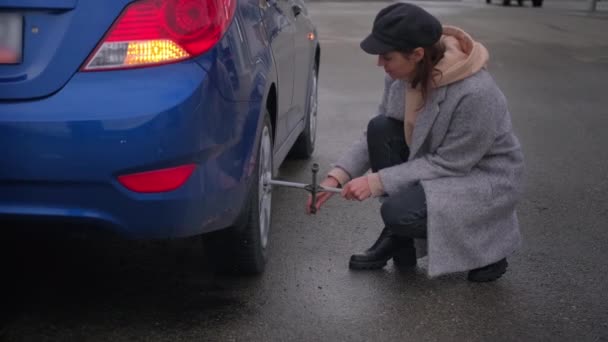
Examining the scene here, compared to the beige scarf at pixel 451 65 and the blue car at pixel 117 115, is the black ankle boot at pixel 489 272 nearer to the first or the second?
the beige scarf at pixel 451 65

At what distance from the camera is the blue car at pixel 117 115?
2963 mm

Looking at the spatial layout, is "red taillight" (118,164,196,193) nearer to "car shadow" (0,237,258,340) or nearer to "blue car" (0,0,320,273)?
"blue car" (0,0,320,273)

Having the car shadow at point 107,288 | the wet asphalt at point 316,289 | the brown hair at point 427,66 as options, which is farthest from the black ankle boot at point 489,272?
the car shadow at point 107,288

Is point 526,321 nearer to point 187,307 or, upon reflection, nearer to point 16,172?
point 187,307

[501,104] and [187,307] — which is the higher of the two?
[501,104]

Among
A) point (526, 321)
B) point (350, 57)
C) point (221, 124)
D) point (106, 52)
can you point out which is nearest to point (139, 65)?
point (106, 52)

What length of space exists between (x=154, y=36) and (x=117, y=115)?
300mm

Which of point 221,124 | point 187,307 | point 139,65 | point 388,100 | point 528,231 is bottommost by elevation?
point 528,231

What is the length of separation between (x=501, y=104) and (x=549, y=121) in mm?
4847

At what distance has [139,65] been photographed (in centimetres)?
307

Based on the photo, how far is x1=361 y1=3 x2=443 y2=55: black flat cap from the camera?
3584 mm

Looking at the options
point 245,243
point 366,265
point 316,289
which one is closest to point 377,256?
point 366,265

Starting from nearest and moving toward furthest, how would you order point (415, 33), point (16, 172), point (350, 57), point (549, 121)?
point (16, 172) → point (415, 33) → point (549, 121) → point (350, 57)

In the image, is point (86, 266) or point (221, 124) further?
point (86, 266)
